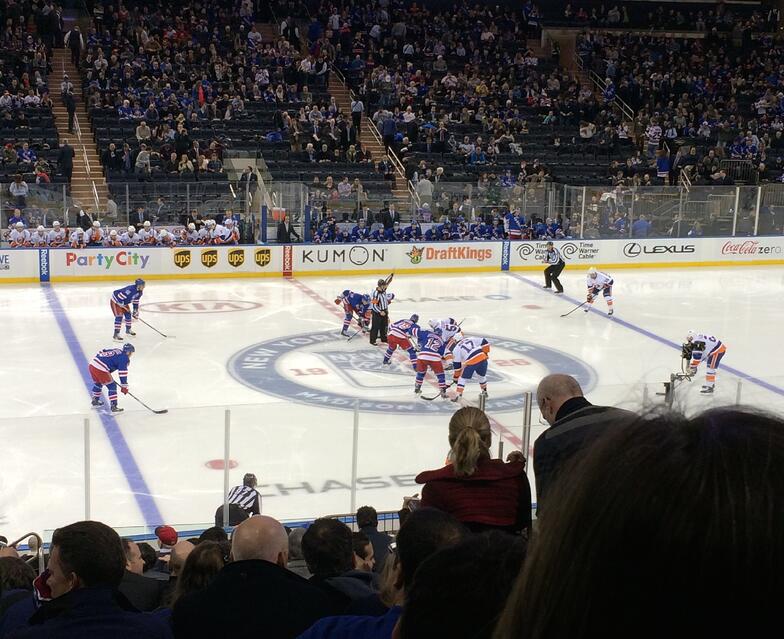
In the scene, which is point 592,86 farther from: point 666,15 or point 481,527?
point 481,527

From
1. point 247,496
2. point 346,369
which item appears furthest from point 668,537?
point 346,369

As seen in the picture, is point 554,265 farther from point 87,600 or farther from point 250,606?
point 87,600

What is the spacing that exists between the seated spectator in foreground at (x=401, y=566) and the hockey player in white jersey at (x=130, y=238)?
21552 millimetres

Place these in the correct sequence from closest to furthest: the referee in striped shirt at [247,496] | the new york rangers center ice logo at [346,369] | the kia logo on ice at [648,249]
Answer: the referee in striped shirt at [247,496], the new york rangers center ice logo at [346,369], the kia logo on ice at [648,249]

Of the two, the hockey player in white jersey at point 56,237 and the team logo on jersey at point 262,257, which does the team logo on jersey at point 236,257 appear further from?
the hockey player in white jersey at point 56,237

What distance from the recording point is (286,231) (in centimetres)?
2536

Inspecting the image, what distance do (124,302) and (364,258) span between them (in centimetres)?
951

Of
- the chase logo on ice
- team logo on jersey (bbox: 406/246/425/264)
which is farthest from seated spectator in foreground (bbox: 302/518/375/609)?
team logo on jersey (bbox: 406/246/425/264)

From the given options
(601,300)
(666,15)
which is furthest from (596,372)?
(666,15)

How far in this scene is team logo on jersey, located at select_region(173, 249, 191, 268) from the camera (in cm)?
2414

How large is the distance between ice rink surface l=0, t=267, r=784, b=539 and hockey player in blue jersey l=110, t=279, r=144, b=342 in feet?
1.27

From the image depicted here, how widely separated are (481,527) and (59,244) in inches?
809

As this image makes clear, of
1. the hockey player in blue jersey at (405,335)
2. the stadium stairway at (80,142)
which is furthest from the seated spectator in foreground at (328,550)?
the stadium stairway at (80,142)

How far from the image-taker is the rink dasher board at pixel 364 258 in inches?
910
